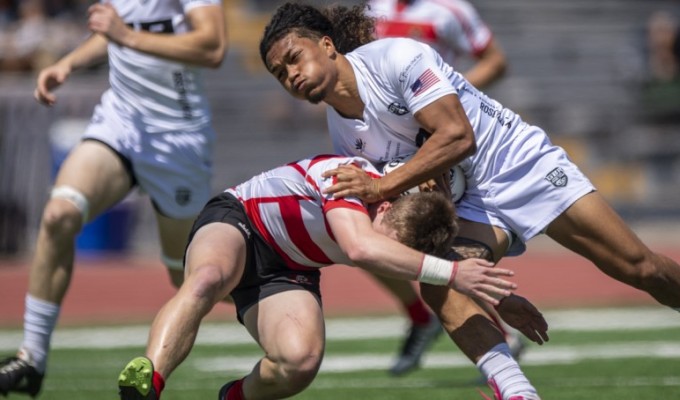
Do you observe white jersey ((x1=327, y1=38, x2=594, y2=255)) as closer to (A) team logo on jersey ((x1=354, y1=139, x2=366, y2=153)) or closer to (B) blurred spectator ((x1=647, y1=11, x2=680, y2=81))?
(A) team logo on jersey ((x1=354, y1=139, x2=366, y2=153))

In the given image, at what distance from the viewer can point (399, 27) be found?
27.5 ft

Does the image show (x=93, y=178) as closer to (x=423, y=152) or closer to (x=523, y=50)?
(x=423, y=152)

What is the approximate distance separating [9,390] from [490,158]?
279cm

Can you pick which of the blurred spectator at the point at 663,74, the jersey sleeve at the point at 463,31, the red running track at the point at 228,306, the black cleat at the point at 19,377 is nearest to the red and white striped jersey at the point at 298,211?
the black cleat at the point at 19,377

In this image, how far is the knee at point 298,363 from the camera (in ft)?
16.1

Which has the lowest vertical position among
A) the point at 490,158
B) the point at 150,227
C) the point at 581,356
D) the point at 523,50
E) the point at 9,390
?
the point at 150,227

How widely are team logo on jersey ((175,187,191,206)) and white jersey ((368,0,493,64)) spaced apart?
217cm

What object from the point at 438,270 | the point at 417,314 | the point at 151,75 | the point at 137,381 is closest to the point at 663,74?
the point at 417,314

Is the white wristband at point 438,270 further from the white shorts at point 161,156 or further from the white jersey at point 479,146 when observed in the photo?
the white shorts at point 161,156

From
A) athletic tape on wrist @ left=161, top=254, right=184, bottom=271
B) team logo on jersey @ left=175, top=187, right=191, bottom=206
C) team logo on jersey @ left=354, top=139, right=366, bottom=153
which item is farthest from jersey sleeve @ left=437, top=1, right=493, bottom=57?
team logo on jersey @ left=354, top=139, right=366, bottom=153

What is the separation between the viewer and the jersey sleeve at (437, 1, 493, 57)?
8.39 metres

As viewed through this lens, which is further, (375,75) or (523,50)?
(523,50)

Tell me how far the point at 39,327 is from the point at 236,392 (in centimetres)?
157

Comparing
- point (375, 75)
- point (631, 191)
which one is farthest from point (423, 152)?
point (631, 191)
